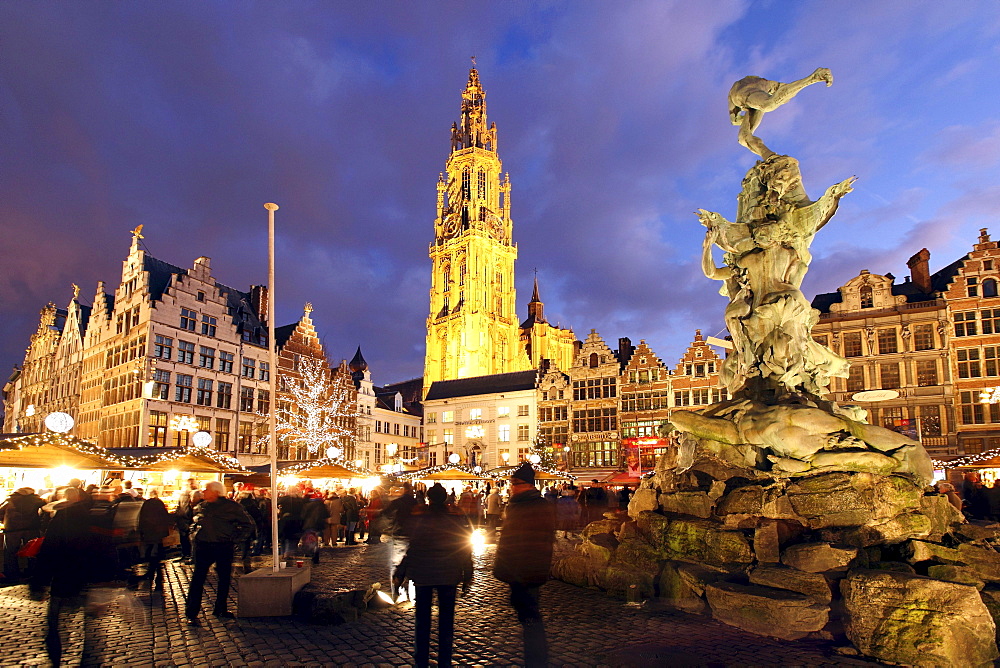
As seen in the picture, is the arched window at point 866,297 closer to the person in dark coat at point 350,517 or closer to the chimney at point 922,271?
the chimney at point 922,271

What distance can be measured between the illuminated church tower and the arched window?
59.8m

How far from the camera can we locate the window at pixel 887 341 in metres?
39.4

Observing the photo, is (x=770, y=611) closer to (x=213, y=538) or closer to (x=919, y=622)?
(x=919, y=622)

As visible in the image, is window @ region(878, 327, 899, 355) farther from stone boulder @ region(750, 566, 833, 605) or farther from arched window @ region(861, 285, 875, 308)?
stone boulder @ region(750, 566, 833, 605)

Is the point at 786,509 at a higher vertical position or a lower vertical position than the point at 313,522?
higher

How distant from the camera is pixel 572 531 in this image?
2255cm

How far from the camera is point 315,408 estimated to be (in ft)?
150

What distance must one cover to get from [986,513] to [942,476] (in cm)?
993

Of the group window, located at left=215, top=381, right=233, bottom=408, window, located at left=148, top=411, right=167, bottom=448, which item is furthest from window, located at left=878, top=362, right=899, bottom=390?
window, located at left=148, top=411, right=167, bottom=448

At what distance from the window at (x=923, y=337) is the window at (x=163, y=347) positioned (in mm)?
45440

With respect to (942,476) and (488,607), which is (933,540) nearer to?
(488,607)

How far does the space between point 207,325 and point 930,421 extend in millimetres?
45266

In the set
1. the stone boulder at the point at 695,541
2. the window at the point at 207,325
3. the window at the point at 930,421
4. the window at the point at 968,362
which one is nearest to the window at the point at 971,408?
the window at the point at 968,362

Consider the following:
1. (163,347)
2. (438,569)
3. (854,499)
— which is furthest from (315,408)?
(438,569)
